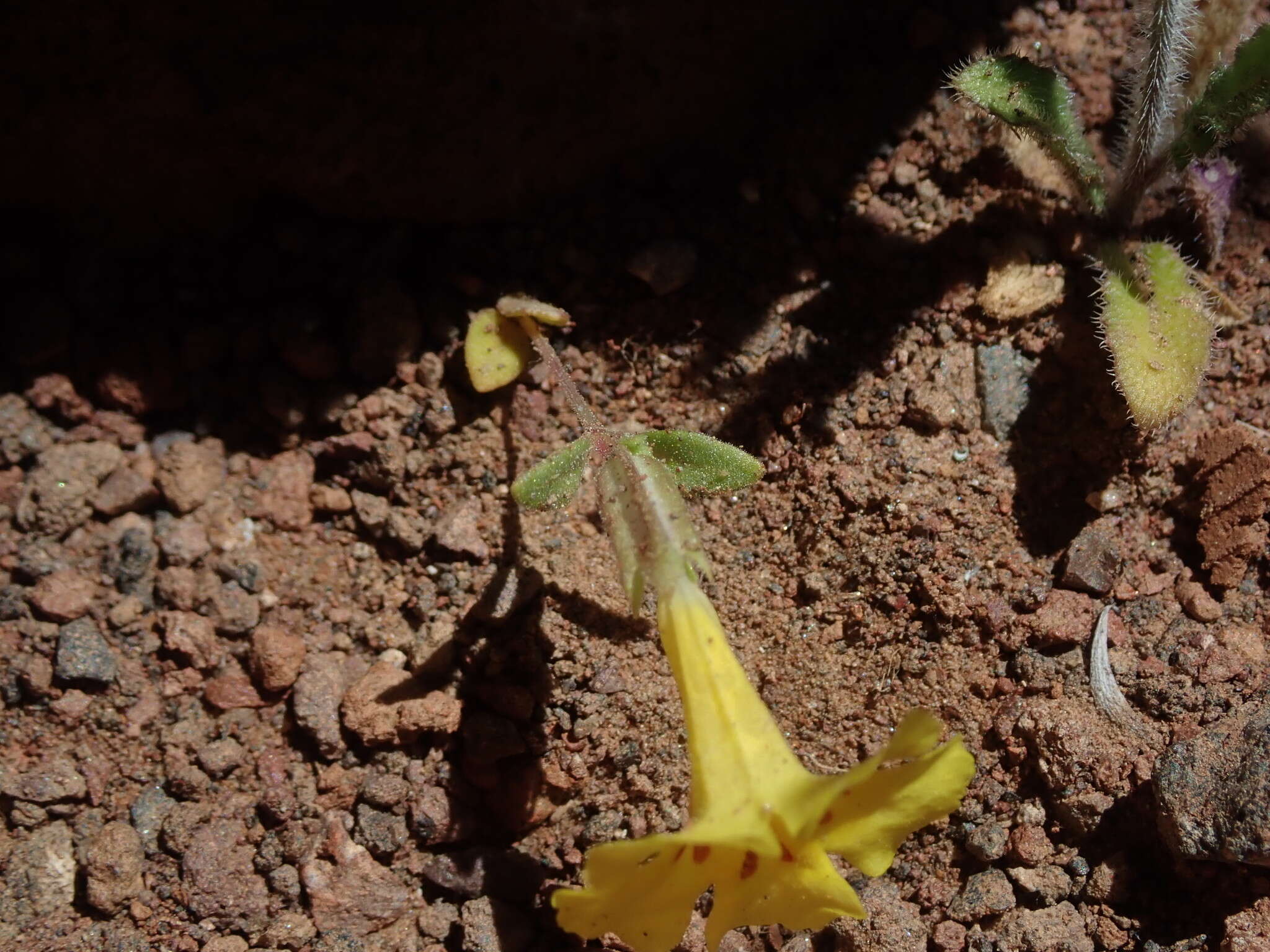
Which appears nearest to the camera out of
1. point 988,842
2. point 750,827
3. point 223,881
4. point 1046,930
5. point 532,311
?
point 750,827

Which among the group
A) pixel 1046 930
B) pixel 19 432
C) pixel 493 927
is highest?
pixel 19 432

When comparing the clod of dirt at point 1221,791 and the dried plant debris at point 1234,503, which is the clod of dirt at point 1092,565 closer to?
the dried plant debris at point 1234,503

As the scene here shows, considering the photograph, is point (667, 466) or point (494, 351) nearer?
point (667, 466)

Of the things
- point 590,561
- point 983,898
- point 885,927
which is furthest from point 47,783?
point 983,898

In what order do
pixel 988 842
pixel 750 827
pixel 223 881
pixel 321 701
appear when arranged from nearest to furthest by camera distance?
pixel 750 827, pixel 988 842, pixel 223 881, pixel 321 701

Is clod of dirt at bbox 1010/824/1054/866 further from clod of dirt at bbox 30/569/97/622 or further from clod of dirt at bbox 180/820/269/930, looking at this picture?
clod of dirt at bbox 30/569/97/622

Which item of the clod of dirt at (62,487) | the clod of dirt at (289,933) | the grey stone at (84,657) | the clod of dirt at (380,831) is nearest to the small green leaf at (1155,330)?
the clod of dirt at (380,831)

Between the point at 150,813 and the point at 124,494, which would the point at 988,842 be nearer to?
the point at 150,813
